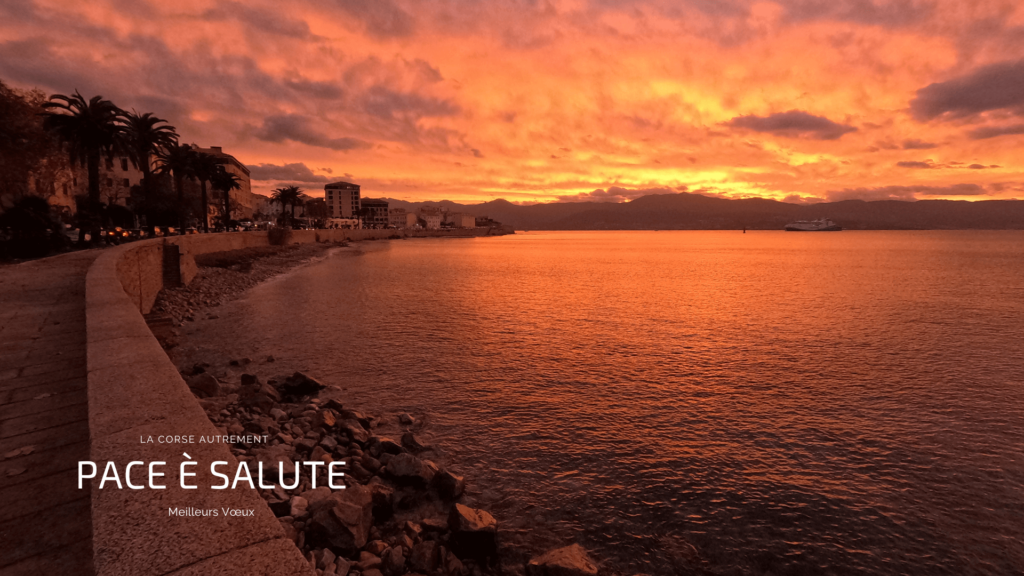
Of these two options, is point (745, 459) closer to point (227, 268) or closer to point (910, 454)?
point (910, 454)

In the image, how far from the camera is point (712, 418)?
14117 millimetres

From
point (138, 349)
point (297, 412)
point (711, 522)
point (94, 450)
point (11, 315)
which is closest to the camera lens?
point (94, 450)

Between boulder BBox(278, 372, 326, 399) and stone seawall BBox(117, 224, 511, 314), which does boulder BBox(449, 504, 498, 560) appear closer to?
stone seawall BBox(117, 224, 511, 314)

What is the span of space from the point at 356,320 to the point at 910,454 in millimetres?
24504

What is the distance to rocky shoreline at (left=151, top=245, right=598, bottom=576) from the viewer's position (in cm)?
734

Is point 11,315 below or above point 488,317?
above

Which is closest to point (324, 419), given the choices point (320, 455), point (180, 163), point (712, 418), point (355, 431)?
point (355, 431)

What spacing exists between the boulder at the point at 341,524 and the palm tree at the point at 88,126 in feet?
149

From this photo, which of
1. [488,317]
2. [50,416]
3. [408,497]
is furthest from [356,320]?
[50,416]

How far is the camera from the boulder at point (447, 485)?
9602 mm

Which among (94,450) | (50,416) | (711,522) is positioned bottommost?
(711,522)

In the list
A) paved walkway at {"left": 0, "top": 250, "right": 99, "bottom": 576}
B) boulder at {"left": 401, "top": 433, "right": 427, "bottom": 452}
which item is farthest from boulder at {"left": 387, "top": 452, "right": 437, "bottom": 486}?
paved walkway at {"left": 0, "top": 250, "right": 99, "bottom": 576}

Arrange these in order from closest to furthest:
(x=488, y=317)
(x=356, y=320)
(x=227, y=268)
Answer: (x=356, y=320), (x=488, y=317), (x=227, y=268)

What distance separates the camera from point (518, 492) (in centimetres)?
1004
